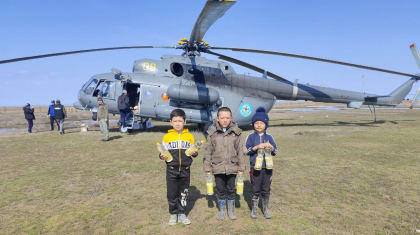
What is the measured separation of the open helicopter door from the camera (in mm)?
11516

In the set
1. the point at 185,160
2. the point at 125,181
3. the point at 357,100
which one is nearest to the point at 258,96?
the point at 357,100

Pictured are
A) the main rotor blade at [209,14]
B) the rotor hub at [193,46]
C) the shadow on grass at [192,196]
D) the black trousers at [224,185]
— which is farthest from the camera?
the rotor hub at [193,46]

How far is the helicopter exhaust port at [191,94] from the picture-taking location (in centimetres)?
1103

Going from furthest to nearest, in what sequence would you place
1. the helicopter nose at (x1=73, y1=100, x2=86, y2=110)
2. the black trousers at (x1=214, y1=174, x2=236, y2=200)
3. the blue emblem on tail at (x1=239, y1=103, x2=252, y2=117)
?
1. the helicopter nose at (x1=73, y1=100, x2=86, y2=110)
2. the blue emblem on tail at (x1=239, y1=103, x2=252, y2=117)
3. the black trousers at (x1=214, y1=174, x2=236, y2=200)

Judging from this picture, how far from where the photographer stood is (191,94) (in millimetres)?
11109

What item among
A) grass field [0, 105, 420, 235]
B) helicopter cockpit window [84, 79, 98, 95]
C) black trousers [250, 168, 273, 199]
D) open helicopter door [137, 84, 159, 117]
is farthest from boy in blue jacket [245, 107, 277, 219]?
helicopter cockpit window [84, 79, 98, 95]

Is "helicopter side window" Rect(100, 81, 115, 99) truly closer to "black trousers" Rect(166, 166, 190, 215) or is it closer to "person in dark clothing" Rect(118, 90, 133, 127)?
"person in dark clothing" Rect(118, 90, 133, 127)

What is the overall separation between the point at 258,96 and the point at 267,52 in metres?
4.23

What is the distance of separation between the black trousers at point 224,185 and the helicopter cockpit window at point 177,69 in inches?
355

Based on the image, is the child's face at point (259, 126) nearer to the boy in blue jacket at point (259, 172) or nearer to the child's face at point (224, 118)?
the boy in blue jacket at point (259, 172)

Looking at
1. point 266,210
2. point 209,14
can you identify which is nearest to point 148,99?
point 209,14

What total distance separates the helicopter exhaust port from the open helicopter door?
877 millimetres

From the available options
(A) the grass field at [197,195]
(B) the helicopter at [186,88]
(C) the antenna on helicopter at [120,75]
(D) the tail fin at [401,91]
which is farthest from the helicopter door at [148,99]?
(D) the tail fin at [401,91]

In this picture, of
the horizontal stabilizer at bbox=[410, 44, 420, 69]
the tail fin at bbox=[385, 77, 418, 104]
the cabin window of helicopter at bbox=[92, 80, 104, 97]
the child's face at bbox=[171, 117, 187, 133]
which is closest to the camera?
the child's face at bbox=[171, 117, 187, 133]
